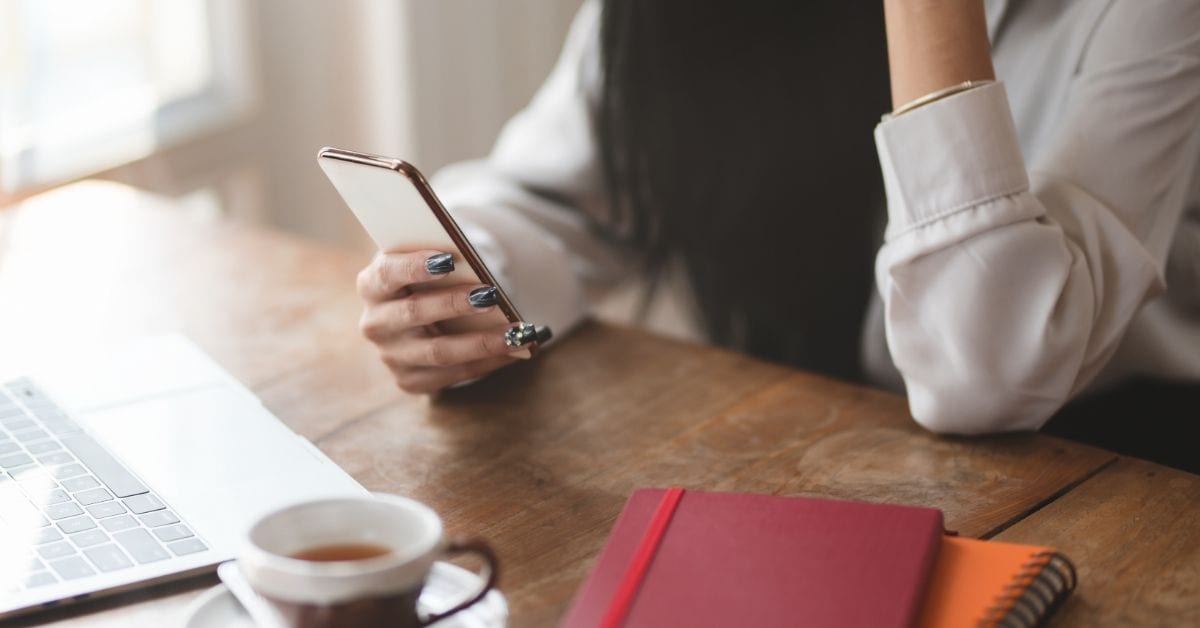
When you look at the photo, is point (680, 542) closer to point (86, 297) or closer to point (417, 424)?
point (417, 424)

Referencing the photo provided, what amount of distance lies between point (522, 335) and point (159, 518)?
0.26 metres

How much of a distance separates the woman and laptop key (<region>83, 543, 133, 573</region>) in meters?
0.26

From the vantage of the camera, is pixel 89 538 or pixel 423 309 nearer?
pixel 89 538

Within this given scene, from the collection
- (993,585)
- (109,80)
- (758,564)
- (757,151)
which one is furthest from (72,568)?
(109,80)

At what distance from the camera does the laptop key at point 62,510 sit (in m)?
0.70

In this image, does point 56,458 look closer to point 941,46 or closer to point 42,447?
point 42,447

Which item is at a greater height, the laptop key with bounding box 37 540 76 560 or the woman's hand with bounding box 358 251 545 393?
the woman's hand with bounding box 358 251 545 393

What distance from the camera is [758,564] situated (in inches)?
23.7

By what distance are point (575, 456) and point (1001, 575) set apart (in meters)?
0.31

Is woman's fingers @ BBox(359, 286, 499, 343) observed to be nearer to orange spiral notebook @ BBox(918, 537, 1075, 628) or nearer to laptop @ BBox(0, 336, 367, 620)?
laptop @ BBox(0, 336, 367, 620)

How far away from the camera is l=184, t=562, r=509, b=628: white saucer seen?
60 centimetres

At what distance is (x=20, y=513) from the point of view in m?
0.71

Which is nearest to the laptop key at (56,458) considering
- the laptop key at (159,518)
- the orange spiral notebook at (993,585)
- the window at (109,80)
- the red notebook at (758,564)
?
the laptop key at (159,518)

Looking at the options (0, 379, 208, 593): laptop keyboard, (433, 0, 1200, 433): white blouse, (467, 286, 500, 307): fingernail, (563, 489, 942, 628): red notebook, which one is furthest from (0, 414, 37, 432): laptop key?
(433, 0, 1200, 433): white blouse
